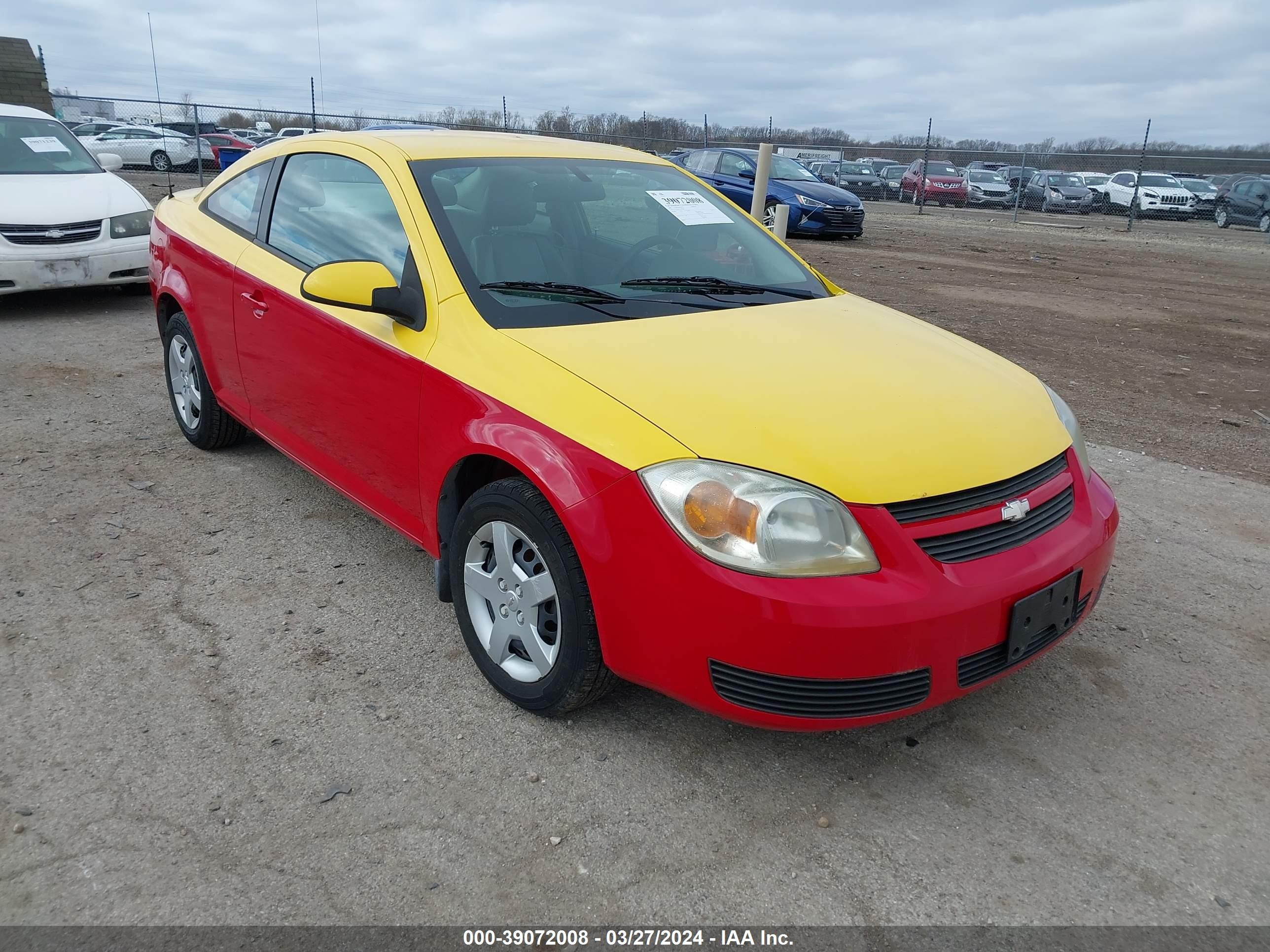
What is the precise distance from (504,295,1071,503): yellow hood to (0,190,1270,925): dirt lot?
86 centimetres

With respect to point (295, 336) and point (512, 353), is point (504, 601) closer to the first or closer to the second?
point (512, 353)

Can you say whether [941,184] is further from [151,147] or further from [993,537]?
[993,537]

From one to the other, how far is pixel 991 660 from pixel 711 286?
161 cm

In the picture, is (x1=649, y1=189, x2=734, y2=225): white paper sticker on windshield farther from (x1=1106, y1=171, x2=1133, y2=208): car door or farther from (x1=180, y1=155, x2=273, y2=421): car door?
(x1=1106, y1=171, x2=1133, y2=208): car door

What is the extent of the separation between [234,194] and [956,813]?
3914 millimetres

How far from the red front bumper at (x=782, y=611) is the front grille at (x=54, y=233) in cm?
707

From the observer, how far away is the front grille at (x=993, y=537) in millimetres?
2279

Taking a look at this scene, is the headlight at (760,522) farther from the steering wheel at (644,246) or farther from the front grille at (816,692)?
the steering wheel at (644,246)

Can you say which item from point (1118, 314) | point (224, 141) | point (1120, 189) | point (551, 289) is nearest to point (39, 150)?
point (551, 289)

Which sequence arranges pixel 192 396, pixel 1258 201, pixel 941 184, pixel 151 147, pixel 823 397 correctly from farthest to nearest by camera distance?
pixel 941 184 < pixel 151 147 < pixel 1258 201 < pixel 192 396 < pixel 823 397

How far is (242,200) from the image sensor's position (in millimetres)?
4148

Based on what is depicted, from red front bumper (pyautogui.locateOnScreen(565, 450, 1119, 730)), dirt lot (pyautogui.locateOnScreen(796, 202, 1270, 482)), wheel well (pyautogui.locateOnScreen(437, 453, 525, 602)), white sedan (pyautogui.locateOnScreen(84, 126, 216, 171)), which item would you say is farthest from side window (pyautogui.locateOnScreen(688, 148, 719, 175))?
white sedan (pyautogui.locateOnScreen(84, 126, 216, 171))

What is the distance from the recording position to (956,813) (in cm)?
240

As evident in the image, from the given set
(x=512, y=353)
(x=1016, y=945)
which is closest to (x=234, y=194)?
(x=512, y=353)
